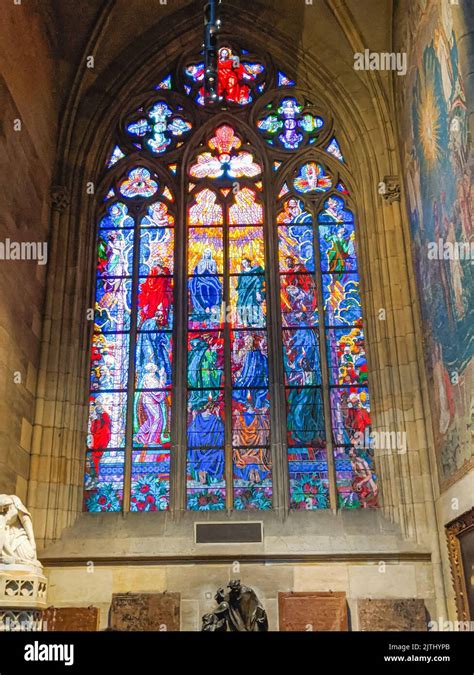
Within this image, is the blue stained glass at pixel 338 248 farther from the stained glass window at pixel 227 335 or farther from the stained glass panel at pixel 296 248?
the stained glass window at pixel 227 335

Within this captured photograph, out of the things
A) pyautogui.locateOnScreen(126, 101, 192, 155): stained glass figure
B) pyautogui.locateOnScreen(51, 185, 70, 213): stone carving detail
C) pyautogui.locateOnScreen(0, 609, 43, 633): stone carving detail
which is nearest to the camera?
pyautogui.locateOnScreen(0, 609, 43, 633): stone carving detail

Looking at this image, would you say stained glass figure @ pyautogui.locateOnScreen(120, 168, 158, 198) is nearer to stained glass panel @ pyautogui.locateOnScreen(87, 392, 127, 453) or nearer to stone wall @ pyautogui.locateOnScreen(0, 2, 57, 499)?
stone wall @ pyautogui.locateOnScreen(0, 2, 57, 499)

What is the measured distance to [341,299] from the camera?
1095cm

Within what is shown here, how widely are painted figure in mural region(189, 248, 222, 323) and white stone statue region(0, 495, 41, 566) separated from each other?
486 cm

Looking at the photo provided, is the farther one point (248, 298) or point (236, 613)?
point (248, 298)

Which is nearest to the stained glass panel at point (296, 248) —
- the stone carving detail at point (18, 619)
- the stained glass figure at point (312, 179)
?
the stained glass figure at point (312, 179)

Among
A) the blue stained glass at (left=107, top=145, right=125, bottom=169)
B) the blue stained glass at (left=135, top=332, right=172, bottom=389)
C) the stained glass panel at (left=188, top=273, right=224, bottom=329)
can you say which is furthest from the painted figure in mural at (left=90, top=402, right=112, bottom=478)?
the blue stained glass at (left=107, top=145, right=125, bottom=169)

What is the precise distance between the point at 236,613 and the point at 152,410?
3010 mm

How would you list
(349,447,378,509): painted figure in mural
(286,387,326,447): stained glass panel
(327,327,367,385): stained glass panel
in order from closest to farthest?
(349,447,378,509): painted figure in mural → (286,387,326,447): stained glass panel → (327,327,367,385): stained glass panel

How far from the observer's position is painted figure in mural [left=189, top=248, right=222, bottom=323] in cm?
1089

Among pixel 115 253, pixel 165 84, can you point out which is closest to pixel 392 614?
pixel 115 253

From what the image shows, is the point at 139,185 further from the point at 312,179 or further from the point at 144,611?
the point at 144,611

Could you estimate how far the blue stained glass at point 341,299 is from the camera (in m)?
10.8
